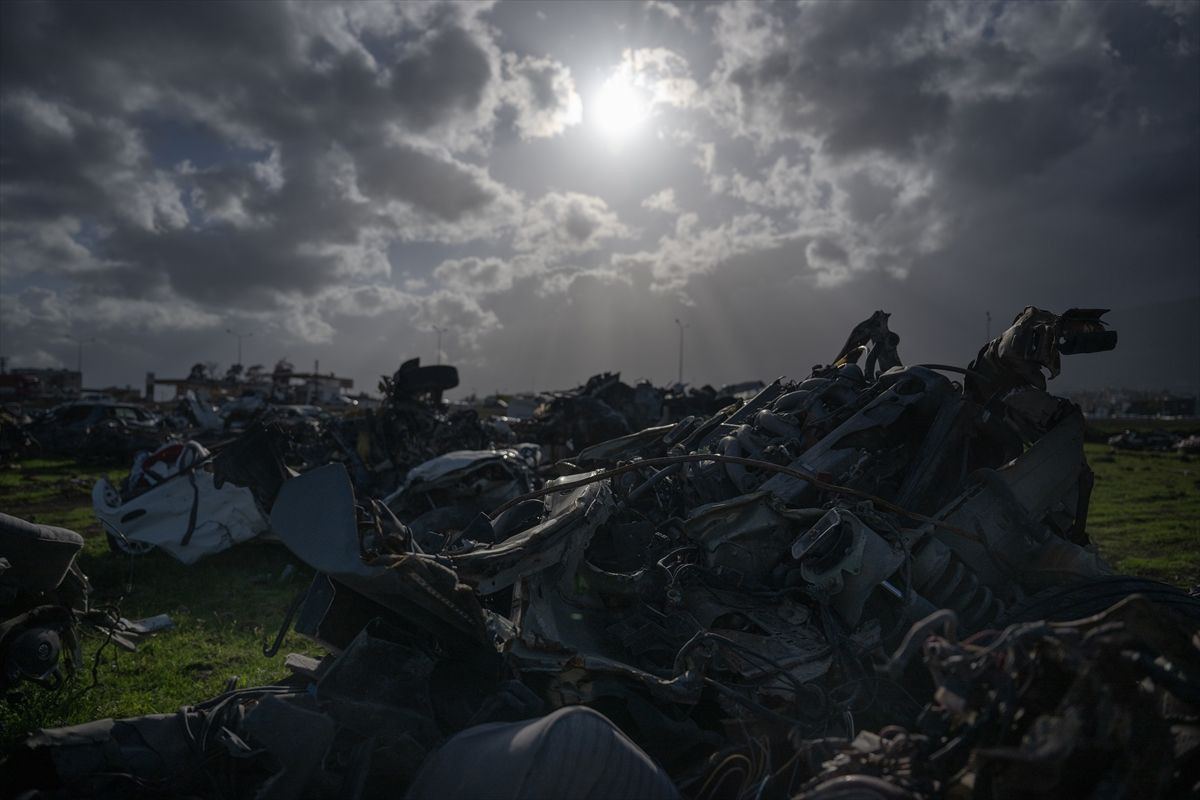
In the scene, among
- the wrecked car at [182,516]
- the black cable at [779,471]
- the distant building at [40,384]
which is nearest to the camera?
the black cable at [779,471]

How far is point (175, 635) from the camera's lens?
525cm

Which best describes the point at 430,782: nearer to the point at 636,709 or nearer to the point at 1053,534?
the point at 636,709

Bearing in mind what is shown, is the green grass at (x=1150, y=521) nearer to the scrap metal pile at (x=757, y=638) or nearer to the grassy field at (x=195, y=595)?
the grassy field at (x=195, y=595)

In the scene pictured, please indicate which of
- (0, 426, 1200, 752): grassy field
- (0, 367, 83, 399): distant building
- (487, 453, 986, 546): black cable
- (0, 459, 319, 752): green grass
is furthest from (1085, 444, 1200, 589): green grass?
(0, 367, 83, 399): distant building

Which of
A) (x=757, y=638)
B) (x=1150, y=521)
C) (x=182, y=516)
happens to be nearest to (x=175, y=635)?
(x=182, y=516)

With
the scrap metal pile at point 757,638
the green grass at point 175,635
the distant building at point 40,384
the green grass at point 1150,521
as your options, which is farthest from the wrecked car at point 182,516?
the distant building at point 40,384

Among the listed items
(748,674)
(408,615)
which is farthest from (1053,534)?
(408,615)

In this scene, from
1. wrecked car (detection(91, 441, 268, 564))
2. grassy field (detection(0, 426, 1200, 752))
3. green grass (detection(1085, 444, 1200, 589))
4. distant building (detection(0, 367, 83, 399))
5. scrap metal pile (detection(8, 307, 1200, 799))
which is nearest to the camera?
scrap metal pile (detection(8, 307, 1200, 799))

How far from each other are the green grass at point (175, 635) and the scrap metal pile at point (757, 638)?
1.55 metres

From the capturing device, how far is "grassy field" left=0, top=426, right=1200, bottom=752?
404cm

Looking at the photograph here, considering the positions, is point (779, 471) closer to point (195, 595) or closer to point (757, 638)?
point (757, 638)

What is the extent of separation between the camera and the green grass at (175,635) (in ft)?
12.7

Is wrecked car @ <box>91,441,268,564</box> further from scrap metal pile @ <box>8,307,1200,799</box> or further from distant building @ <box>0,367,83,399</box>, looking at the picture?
distant building @ <box>0,367,83,399</box>

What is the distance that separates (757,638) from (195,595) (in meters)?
5.91
